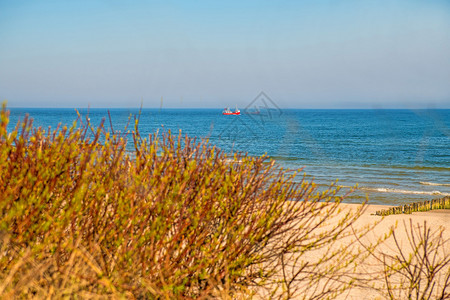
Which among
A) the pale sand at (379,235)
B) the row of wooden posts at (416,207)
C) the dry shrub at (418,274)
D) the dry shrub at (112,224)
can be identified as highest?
the dry shrub at (112,224)

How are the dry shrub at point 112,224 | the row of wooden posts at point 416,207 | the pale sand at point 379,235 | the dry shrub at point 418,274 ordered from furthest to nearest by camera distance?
the row of wooden posts at point 416,207
the pale sand at point 379,235
the dry shrub at point 418,274
the dry shrub at point 112,224

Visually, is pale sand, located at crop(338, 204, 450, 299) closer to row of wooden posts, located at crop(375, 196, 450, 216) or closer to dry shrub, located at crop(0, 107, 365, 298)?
row of wooden posts, located at crop(375, 196, 450, 216)

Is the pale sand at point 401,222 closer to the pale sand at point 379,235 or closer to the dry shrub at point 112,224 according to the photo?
the pale sand at point 379,235

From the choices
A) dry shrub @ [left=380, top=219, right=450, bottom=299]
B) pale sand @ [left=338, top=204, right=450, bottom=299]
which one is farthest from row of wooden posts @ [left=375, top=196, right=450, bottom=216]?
dry shrub @ [left=380, top=219, right=450, bottom=299]

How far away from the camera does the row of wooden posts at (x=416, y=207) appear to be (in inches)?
522

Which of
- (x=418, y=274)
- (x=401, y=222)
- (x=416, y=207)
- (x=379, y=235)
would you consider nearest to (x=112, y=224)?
(x=418, y=274)

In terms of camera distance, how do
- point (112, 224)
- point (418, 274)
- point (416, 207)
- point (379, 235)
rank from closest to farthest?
point (112, 224)
point (418, 274)
point (379, 235)
point (416, 207)

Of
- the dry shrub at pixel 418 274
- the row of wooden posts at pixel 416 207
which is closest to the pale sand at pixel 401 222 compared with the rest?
the row of wooden posts at pixel 416 207

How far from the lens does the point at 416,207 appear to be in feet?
45.9

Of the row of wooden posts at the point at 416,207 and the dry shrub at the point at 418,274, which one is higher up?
the dry shrub at the point at 418,274

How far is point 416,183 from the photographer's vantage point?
23750 mm

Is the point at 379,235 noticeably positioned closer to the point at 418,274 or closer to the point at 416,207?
the point at 416,207

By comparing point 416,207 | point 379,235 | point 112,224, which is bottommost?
point 416,207

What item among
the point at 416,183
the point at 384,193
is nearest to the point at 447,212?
the point at 384,193
